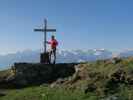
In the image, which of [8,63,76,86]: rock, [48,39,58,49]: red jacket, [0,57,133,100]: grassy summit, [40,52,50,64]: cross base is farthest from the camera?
[40,52,50,64]: cross base

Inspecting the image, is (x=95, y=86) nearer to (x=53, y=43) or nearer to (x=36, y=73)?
(x=36, y=73)

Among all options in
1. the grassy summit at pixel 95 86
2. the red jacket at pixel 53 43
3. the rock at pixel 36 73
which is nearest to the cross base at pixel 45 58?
the red jacket at pixel 53 43

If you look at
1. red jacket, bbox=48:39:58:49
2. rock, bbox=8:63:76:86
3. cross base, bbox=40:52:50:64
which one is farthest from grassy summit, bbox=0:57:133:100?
cross base, bbox=40:52:50:64

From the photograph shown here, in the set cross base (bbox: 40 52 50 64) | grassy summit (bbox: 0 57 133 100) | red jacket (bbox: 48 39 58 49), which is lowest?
grassy summit (bbox: 0 57 133 100)

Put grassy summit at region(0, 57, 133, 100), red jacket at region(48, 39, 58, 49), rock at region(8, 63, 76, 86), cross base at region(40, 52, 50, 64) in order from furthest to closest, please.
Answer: cross base at region(40, 52, 50, 64) < red jacket at region(48, 39, 58, 49) < rock at region(8, 63, 76, 86) < grassy summit at region(0, 57, 133, 100)

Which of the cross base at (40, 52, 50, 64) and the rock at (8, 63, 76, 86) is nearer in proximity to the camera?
the rock at (8, 63, 76, 86)

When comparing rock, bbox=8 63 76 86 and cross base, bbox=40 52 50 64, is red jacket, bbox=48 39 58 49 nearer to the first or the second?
cross base, bbox=40 52 50 64

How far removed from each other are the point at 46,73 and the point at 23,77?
5.91 feet

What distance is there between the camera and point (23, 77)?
1340 inches

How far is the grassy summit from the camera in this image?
69.4 ft

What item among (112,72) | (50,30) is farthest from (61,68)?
(112,72)

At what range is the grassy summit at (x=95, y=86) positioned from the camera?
2116 cm

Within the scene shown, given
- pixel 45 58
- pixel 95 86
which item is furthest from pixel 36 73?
pixel 95 86

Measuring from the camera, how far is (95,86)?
22062 millimetres
